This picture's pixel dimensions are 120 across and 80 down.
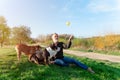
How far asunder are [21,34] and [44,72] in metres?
7.46

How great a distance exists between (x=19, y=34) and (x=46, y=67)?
6.80 m

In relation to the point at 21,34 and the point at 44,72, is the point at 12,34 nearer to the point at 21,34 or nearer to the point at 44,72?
the point at 21,34

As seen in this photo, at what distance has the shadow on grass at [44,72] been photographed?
24.1 feet

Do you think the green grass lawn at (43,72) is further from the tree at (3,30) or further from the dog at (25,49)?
the tree at (3,30)

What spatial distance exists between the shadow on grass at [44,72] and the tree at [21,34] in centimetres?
546

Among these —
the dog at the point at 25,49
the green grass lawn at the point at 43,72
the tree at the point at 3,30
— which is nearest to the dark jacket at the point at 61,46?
the green grass lawn at the point at 43,72

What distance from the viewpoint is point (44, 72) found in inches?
304

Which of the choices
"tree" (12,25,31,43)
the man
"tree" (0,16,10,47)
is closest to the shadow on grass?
the man

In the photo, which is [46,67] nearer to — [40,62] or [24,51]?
[40,62]

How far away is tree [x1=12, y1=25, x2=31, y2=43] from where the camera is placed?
46.3 feet

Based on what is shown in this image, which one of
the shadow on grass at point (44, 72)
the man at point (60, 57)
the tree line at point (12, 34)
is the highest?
the tree line at point (12, 34)

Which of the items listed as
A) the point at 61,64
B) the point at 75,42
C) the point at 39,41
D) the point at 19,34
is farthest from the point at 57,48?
the point at 75,42

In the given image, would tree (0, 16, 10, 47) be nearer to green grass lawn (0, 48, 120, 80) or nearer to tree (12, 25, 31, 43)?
tree (12, 25, 31, 43)

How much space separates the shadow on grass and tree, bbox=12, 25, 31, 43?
215 inches
